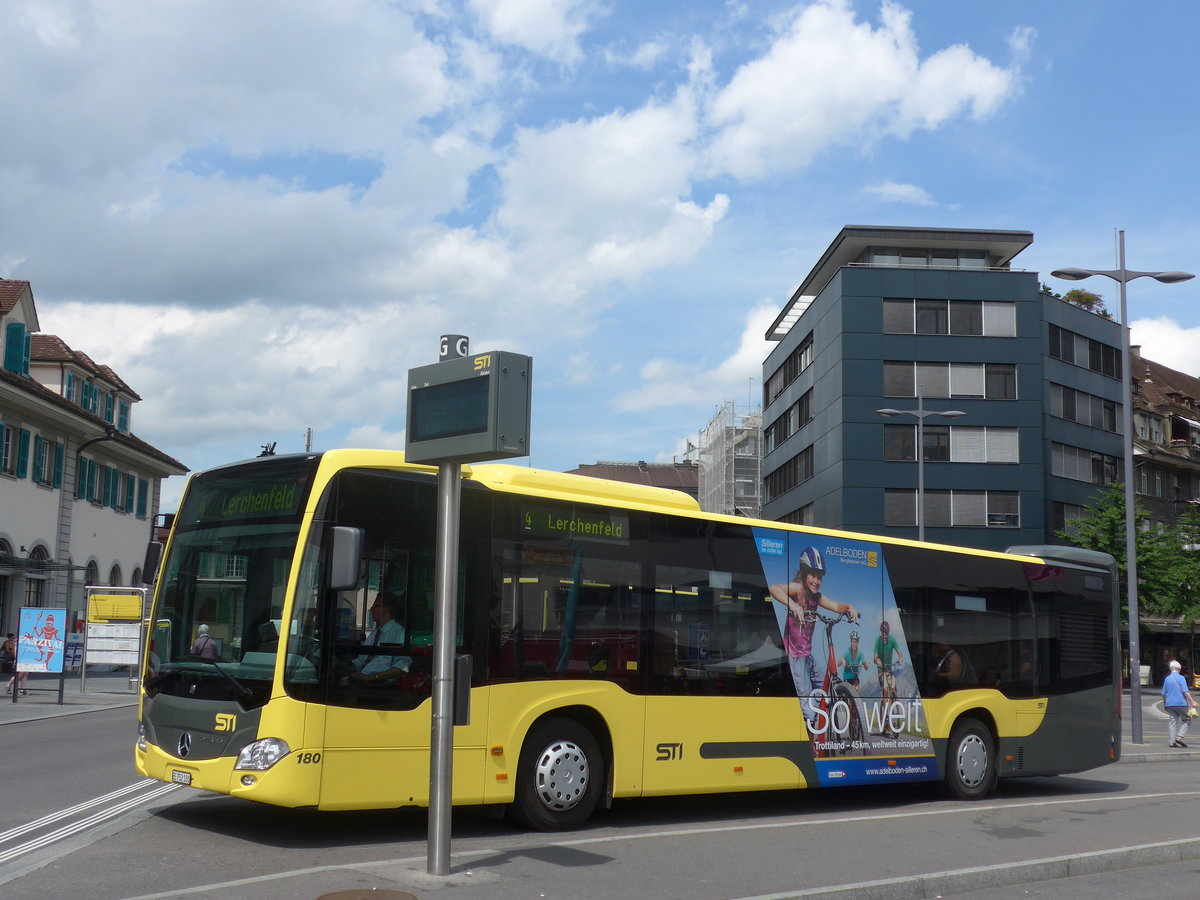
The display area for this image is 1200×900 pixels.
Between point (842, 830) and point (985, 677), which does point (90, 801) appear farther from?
point (985, 677)

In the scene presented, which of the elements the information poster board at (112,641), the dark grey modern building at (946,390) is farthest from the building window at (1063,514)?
the information poster board at (112,641)

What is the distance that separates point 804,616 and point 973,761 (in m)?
3.28

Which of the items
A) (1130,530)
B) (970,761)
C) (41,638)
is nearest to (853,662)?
(970,761)

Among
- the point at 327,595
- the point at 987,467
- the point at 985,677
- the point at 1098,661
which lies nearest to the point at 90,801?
the point at 327,595

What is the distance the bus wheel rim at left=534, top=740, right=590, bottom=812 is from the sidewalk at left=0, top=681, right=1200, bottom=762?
1473 centimetres

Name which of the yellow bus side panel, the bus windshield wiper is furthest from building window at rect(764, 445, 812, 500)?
the bus windshield wiper

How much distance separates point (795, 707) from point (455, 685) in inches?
220

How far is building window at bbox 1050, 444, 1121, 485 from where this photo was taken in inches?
2296

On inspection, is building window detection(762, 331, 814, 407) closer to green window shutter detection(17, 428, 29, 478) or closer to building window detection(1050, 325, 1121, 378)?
building window detection(1050, 325, 1121, 378)

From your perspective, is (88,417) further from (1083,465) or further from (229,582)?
(1083,465)

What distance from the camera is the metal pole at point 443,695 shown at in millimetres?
8148

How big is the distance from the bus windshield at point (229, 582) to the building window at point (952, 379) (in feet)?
156

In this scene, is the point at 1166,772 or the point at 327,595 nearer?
the point at 327,595

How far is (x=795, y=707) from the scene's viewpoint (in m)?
13.0
